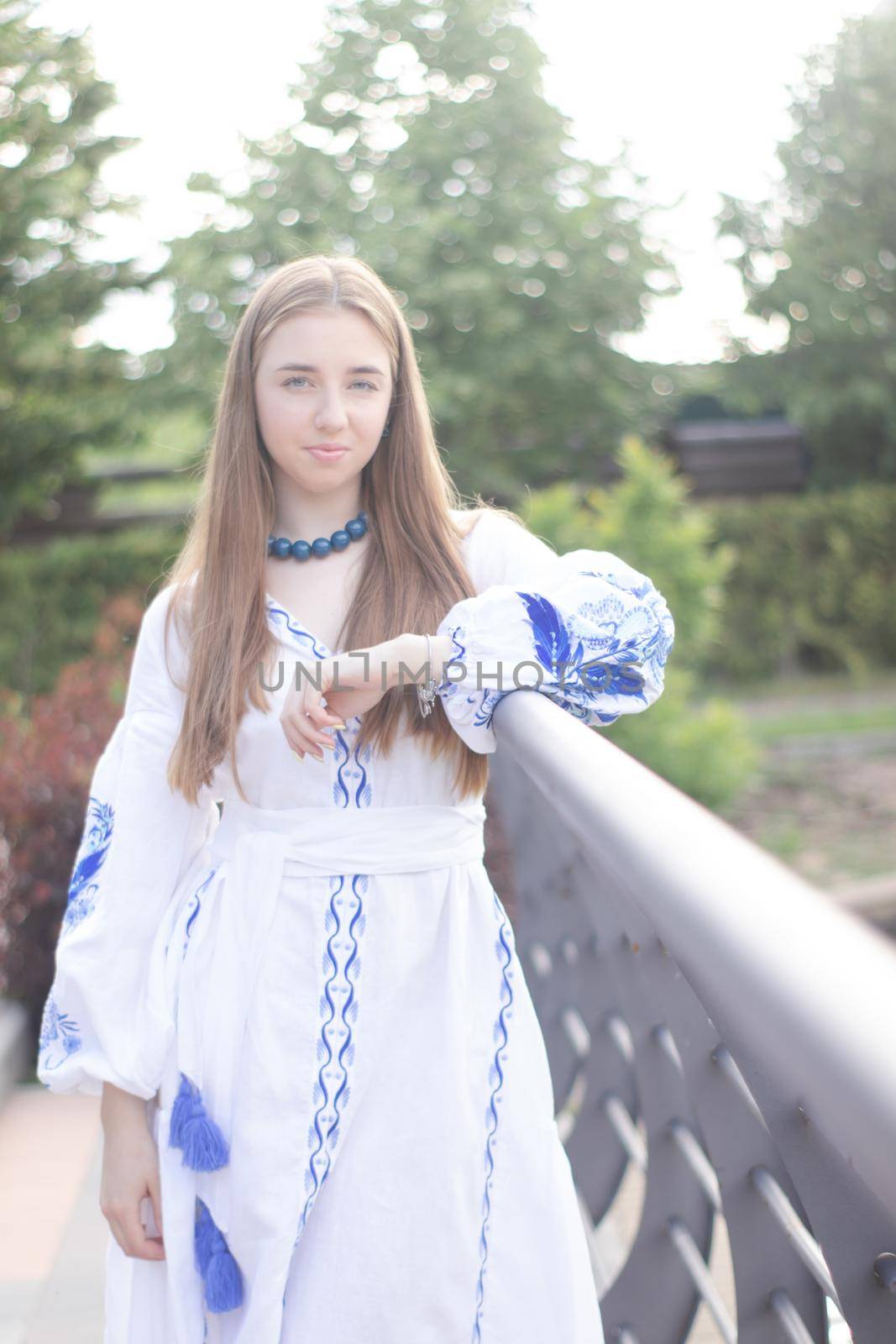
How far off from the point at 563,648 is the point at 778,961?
0.82m

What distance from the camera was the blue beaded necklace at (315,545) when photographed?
158cm

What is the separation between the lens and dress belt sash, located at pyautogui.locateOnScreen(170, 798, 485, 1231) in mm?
1402

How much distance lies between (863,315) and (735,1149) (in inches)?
686

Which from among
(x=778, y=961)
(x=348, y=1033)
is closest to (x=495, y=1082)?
(x=348, y=1033)

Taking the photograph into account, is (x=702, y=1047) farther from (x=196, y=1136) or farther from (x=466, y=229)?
(x=466, y=229)

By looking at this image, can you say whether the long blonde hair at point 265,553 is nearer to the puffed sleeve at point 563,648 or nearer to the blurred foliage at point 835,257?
the puffed sleeve at point 563,648

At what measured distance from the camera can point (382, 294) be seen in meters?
1.56

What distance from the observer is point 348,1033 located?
138 centimetres

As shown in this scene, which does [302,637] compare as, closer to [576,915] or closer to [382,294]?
[382,294]

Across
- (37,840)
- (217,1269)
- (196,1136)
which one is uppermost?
(196,1136)

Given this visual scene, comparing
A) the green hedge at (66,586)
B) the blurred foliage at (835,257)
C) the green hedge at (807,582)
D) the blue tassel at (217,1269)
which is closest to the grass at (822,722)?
the green hedge at (807,582)

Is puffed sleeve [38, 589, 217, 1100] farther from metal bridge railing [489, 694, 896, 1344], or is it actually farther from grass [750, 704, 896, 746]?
grass [750, 704, 896, 746]

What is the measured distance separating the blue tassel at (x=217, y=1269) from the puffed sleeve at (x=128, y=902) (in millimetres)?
172

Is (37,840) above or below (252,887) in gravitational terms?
below
